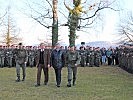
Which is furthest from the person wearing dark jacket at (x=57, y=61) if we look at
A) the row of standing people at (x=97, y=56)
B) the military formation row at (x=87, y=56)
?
the row of standing people at (x=97, y=56)

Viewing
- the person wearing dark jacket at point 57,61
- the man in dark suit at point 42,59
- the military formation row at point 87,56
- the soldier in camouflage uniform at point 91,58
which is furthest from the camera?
the soldier in camouflage uniform at point 91,58

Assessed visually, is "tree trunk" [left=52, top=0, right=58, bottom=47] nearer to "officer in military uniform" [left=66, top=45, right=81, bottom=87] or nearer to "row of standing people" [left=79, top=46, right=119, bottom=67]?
"row of standing people" [left=79, top=46, right=119, bottom=67]

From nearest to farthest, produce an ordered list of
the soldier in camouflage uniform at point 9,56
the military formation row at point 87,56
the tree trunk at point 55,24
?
the soldier in camouflage uniform at point 9,56 → the military formation row at point 87,56 → the tree trunk at point 55,24

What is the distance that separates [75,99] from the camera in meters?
13.9

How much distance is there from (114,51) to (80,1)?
6.43 metres

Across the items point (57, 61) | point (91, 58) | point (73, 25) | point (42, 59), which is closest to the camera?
point (57, 61)

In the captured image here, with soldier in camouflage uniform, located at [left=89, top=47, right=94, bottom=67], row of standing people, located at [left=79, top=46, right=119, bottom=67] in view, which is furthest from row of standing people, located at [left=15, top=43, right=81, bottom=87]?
soldier in camouflage uniform, located at [left=89, top=47, right=94, bottom=67]

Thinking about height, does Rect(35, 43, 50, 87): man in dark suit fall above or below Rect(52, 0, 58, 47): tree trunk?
below

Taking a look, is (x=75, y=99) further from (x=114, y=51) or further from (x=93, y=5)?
(x=93, y=5)

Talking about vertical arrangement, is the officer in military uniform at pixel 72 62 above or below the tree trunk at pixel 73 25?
below

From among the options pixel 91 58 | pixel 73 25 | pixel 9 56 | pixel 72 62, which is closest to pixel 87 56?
pixel 91 58

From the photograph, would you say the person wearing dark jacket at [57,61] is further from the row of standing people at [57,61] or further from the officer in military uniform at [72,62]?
the officer in military uniform at [72,62]

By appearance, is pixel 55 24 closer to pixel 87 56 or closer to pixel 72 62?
pixel 87 56

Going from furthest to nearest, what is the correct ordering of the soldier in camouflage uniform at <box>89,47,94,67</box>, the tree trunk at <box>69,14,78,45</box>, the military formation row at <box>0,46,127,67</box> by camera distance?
the tree trunk at <box>69,14,78,45</box> → the soldier in camouflage uniform at <box>89,47,94,67</box> → the military formation row at <box>0,46,127,67</box>
